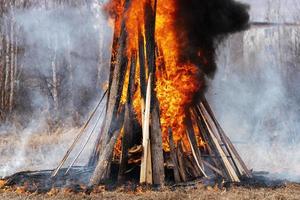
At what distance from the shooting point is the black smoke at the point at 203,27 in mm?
9070

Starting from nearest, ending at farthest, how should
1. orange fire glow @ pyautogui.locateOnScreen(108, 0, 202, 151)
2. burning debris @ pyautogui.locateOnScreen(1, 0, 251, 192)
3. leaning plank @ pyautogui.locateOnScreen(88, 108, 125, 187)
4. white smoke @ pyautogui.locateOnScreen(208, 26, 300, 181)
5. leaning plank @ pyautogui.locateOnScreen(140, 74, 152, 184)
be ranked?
leaning plank @ pyautogui.locateOnScreen(140, 74, 152, 184)
leaning plank @ pyautogui.locateOnScreen(88, 108, 125, 187)
burning debris @ pyautogui.locateOnScreen(1, 0, 251, 192)
orange fire glow @ pyautogui.locateOnScreen(108, 0, 202, 151)
white smoke @ pyautogui.locateOnScreen(208, 26, 300, 181)

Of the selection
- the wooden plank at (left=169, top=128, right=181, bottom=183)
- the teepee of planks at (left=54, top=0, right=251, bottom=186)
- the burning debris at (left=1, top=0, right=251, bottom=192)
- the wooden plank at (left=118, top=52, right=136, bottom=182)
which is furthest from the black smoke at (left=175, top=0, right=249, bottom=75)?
the wooden plank at (left=169, top=128, right=181, bottom=183)

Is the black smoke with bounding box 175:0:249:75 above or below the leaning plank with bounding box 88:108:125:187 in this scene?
above

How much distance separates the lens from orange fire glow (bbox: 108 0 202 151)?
28.9ft

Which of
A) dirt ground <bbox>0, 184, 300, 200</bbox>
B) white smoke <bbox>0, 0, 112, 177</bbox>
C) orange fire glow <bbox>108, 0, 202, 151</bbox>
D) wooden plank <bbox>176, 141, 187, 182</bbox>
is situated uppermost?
white smoke <bbox>0, 0, 112, 177</bbox>

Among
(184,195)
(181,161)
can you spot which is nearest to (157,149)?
(181,161)

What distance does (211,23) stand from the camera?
9.35 m

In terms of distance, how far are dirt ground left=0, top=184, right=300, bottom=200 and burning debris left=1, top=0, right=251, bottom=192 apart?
3.07ft

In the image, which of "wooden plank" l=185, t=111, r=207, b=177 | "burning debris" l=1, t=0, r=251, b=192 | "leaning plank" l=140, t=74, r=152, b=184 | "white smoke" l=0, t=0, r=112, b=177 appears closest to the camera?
"leaning plank" l=140, t=74, r=152, b=184

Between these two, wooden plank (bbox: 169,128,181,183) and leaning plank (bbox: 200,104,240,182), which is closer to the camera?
wooden plank (bbox: 169,128,181,183)

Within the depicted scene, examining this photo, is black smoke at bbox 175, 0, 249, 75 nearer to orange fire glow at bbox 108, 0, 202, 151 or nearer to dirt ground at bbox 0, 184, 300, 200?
orange fire glow at bbox 108, 0, 202, 151

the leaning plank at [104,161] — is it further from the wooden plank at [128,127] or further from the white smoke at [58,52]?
the white smoke at [58,52]

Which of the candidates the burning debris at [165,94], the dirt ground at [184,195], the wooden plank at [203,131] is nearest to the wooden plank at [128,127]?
the burning debris at [165,94]

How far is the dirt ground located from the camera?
6906mm
